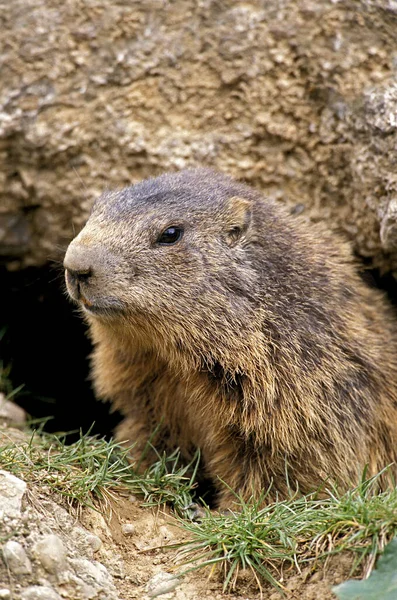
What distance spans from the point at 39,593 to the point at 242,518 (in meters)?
1.19

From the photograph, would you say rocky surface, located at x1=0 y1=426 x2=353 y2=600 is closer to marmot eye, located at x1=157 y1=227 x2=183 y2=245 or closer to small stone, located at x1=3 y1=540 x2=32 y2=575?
small stone, located at x1=3 y1=540 x2=32 y2=575

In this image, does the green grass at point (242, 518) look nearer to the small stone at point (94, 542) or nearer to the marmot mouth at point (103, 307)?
the small stone at point (94, 542)

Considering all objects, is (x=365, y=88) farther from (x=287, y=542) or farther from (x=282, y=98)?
(x=287, y=542)

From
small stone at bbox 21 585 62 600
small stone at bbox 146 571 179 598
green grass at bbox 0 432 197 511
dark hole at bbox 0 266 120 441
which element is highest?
small stone at bbox 21 585 62 600

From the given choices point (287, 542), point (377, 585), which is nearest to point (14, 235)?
point (287, 542)

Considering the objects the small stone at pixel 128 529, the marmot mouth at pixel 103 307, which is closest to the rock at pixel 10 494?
the small stone at pixel 128 529

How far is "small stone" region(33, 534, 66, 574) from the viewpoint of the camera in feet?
12.0

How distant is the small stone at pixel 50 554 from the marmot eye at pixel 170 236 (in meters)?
1.97

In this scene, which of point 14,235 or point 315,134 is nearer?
point 315,134

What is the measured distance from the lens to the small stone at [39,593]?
136 inches

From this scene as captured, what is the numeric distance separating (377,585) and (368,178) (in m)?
3.41

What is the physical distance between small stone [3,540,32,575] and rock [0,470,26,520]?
0.20 metres

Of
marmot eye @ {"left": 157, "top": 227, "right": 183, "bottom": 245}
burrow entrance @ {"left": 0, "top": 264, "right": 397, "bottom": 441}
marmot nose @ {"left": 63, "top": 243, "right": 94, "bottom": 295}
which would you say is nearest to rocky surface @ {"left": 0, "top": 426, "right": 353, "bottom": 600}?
marmot nose @ {"left": 63, "top": 243, "right": 94, "bottom": 295}

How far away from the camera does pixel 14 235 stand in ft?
22.5
